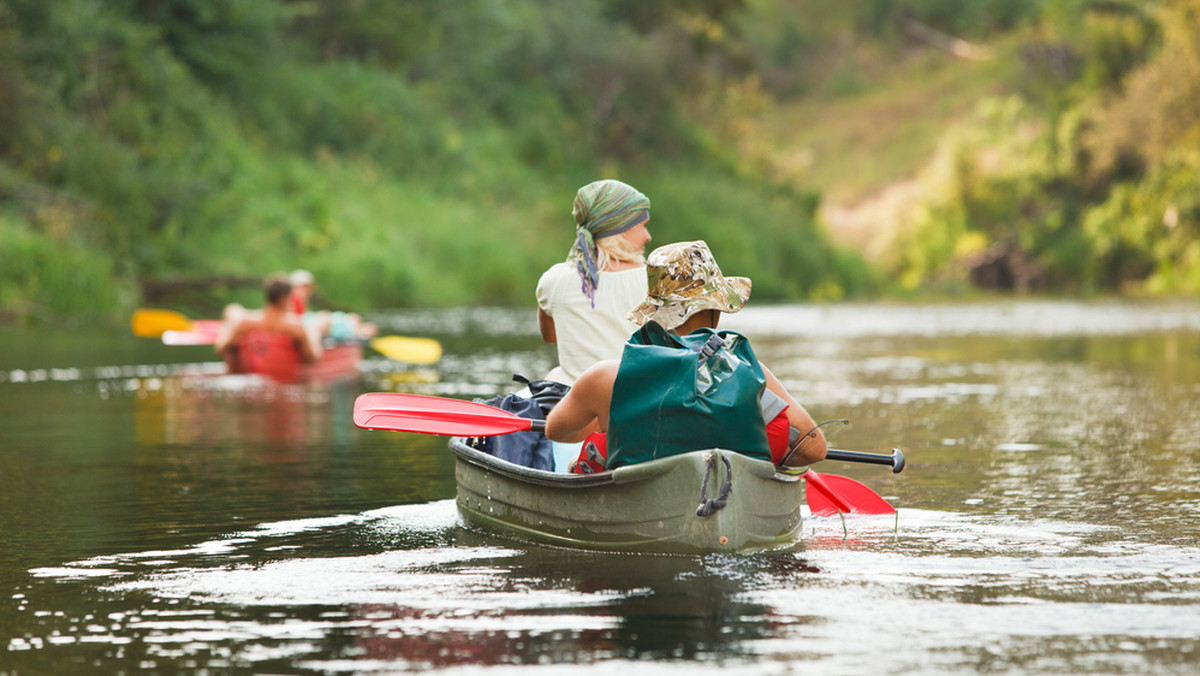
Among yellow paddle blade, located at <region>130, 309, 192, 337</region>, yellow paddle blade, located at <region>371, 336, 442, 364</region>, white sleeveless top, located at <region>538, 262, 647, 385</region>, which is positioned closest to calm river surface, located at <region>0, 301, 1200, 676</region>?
white sleeveless top, located at <region>538, 262, 647, 385</region>

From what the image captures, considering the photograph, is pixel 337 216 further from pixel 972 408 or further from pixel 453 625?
pixel 453 625

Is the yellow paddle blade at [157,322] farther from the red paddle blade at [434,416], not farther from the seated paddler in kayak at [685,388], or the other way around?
the seated paddler in kayak at [685,388]

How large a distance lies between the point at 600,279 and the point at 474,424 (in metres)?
0.86

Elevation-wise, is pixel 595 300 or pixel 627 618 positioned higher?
pixel 595 300

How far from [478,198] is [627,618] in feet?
119

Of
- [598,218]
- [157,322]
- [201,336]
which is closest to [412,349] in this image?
[201,336]

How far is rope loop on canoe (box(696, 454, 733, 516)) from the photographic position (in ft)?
19.4

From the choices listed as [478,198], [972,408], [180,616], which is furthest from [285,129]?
[180,616]

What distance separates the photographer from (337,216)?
113ft

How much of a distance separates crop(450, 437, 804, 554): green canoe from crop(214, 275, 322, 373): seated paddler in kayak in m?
9.86

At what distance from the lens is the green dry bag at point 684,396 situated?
5.96 m

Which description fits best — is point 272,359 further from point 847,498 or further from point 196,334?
point 847,498

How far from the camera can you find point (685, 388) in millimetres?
5945

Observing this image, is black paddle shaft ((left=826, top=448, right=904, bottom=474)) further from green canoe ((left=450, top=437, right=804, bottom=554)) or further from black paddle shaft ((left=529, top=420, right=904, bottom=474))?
green canoe ((left=450, top=437, right=804, bottom=554))
